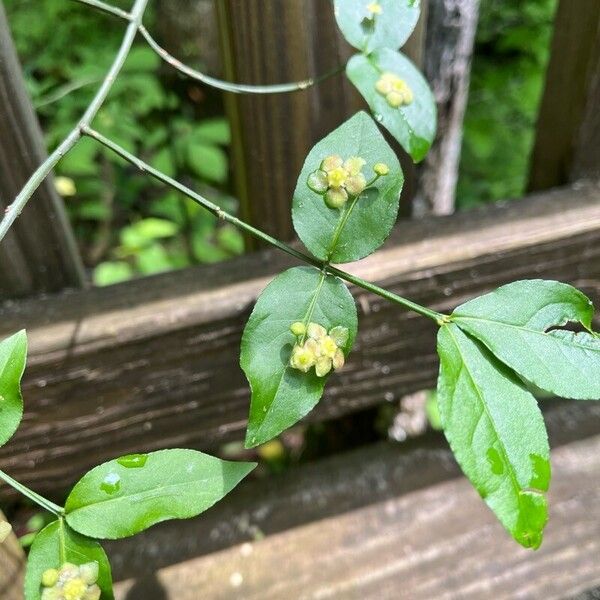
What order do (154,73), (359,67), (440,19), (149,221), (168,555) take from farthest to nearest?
(149,221), (154,73), (440,19), (168,555), (359,67)

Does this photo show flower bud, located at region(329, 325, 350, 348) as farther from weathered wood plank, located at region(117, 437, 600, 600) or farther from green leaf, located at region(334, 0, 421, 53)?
weathered wood plank, located at region(117, 437, 600, 600)

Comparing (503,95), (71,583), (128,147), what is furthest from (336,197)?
(503,95)

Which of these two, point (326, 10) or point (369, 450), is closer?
point (326, 10)

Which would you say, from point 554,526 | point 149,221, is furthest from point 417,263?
point 149,221

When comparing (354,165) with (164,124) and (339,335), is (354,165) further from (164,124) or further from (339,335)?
(164,124)

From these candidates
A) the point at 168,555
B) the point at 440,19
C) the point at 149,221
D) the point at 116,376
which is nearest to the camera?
the point at 116,376

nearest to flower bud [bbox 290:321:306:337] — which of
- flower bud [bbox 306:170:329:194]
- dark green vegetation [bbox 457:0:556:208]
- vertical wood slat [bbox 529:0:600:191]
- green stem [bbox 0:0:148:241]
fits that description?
flower bud [bbox 306:170:329:194]

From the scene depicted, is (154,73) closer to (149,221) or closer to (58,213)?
(149,221)
